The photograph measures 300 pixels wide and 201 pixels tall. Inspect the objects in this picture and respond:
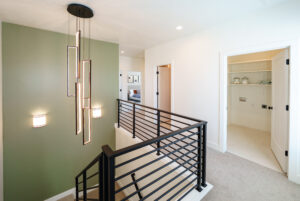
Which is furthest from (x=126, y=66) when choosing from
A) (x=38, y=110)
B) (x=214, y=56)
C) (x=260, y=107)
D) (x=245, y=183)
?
(x=245, y=183)

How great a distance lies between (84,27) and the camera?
2.90m

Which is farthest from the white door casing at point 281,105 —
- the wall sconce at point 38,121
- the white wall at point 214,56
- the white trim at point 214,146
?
the wall sconce at point 38,121

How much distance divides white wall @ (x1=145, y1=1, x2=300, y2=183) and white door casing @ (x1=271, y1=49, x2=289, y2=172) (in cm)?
16

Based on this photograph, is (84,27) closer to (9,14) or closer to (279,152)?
(9,14)

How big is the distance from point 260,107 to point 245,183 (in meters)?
3.15

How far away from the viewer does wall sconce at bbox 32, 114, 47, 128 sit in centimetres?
284

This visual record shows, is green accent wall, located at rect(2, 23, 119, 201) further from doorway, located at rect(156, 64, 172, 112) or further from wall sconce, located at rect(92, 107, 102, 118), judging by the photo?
doorway, located at rect(156, 64, 172, 112)

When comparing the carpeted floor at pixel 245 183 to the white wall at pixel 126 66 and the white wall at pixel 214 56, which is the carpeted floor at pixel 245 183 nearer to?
the white wall at pixel 214 56

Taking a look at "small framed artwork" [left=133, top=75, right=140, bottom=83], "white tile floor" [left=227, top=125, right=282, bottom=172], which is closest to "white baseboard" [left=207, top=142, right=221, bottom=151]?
"white tile floor" [left=227, top=125, right=282, bottom=172]

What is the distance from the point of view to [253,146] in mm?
3018

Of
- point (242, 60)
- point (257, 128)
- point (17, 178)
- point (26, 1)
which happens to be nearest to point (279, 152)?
point (257, 128)

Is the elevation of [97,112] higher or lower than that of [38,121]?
higher

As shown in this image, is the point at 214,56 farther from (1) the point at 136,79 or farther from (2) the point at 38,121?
A: (1) the point at 136,79

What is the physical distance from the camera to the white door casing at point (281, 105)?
2078 millimetres
